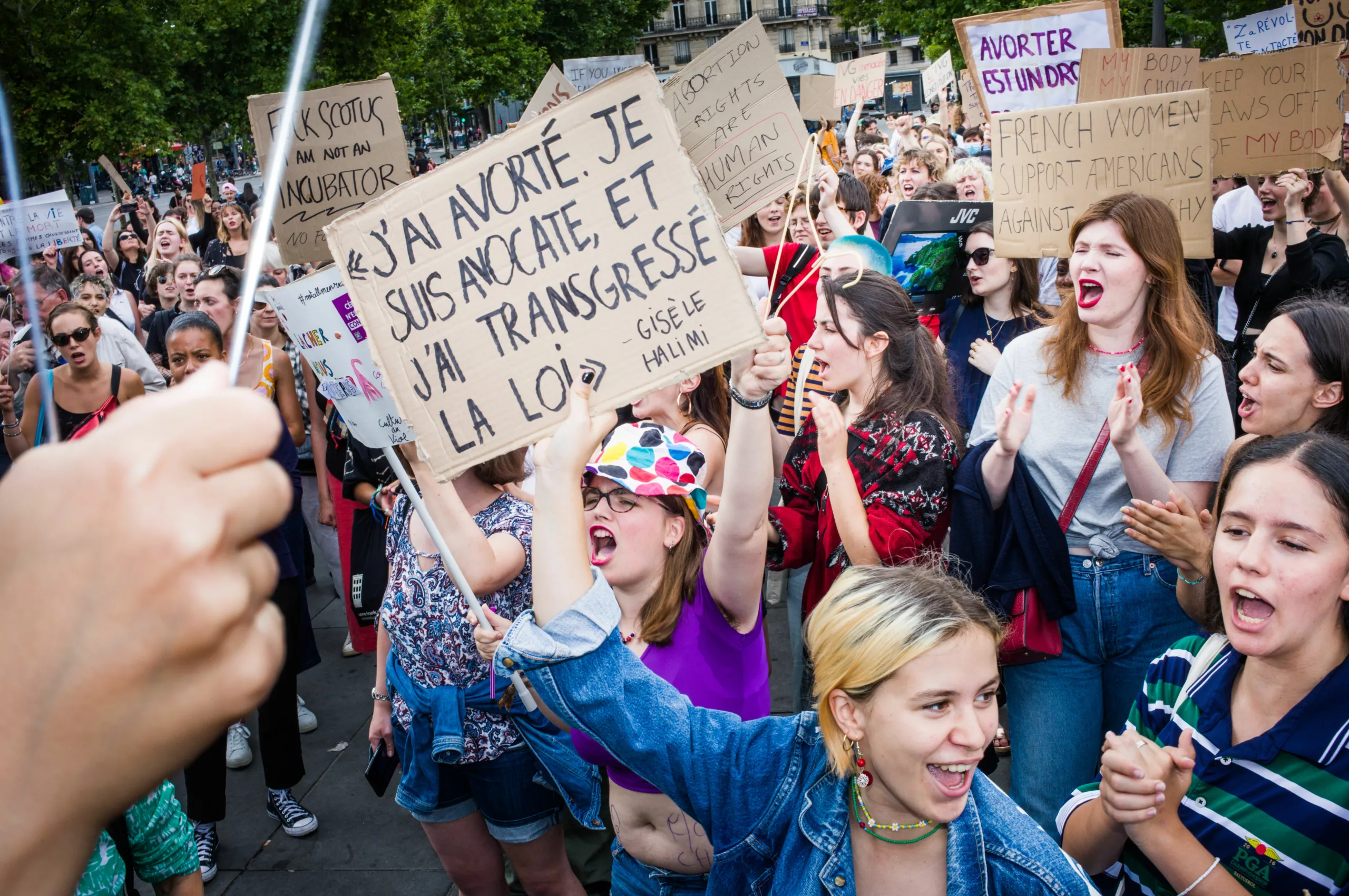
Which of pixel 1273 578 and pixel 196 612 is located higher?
pixel 196 612

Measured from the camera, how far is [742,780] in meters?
1.67

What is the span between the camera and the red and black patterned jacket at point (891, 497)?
2.78 metres

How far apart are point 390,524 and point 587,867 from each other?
1.37 meters

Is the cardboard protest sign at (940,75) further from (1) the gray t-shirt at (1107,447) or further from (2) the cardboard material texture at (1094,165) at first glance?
(1) the gray t-shirt at (1107,447)

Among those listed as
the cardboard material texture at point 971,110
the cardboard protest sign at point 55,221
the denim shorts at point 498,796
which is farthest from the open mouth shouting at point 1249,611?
the cardboard material texture at point 971,110

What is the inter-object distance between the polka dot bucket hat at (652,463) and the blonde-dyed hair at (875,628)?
0.66m

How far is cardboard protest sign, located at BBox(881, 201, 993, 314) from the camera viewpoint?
458 cm

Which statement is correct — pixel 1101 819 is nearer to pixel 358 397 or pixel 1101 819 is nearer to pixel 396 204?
pixel 396 204

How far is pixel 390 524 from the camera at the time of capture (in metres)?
3.13

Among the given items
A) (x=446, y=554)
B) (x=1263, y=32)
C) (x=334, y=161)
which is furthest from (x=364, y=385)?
(x=1263, y=32)

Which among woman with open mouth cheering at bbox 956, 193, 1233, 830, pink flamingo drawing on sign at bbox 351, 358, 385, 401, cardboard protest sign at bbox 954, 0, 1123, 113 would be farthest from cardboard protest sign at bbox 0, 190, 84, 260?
woman with open mouth cheering at bbox 956, 193, 1233, 830

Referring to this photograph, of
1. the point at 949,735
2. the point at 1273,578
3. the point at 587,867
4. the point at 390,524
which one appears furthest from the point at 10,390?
the point at 1273,578

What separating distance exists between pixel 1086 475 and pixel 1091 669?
1.78 ft

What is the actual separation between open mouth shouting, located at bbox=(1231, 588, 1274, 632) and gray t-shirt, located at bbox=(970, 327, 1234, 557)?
84 centimetres
